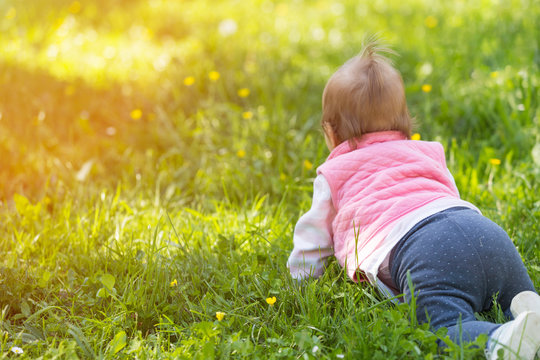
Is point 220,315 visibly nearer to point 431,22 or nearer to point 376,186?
point 376,186

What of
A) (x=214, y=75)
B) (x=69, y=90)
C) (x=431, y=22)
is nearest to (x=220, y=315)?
(x=214, y=75)

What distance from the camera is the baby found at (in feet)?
6.14

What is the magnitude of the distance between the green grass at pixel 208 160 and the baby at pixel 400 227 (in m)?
0.09

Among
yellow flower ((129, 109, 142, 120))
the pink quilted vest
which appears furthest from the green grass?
the pink quilted vest

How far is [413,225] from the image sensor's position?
2000 millimetres

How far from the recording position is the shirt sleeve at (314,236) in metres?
2.26

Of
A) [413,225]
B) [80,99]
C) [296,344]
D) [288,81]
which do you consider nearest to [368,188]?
[413,225]

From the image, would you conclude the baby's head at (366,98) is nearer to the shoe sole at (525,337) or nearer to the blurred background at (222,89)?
the blurred background at (222,89)

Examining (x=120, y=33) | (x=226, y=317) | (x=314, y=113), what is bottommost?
(x=226, y=317)

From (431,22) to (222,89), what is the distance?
1.78 meters

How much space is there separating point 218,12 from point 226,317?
12.9 ft

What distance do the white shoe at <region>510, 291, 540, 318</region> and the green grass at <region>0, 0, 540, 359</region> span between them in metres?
0.23

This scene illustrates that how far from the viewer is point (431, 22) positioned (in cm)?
470

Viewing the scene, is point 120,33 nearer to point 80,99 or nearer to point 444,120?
point 80,99
